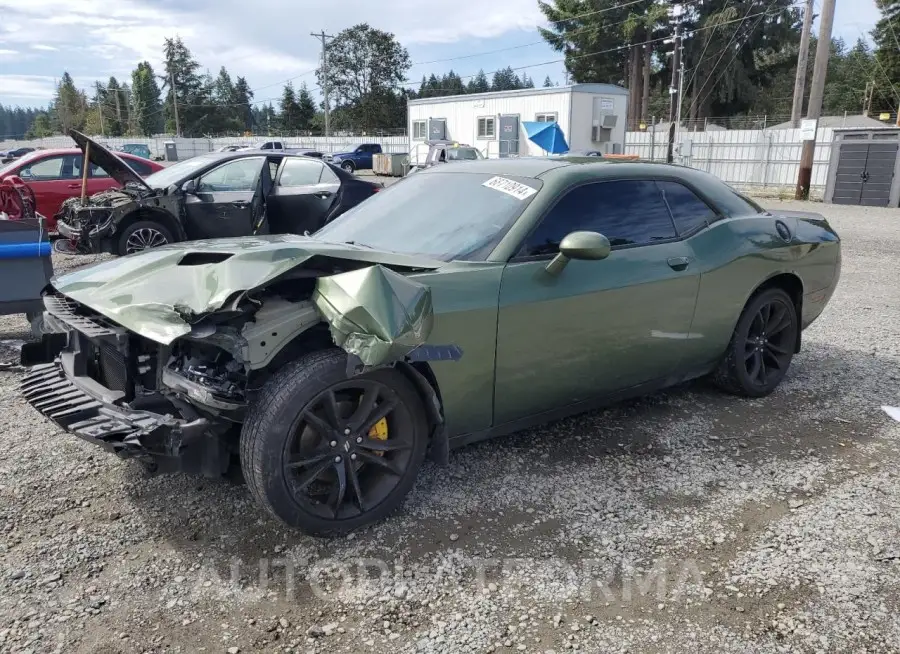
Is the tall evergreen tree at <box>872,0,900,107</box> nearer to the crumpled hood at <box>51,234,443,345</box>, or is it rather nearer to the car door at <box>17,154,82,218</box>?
the car door at <box>17,154,82,218</box>

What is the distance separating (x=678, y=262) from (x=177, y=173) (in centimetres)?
736

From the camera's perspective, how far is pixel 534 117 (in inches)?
1147

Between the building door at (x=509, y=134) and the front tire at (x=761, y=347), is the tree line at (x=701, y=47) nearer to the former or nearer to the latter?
the building door at (x=509, y=134)

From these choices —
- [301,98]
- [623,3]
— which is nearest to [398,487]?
[623,3]

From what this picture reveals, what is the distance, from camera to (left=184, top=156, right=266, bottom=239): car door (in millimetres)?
8516

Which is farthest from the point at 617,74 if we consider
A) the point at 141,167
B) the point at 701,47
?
the point at 141,167

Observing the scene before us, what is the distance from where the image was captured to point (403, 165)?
2945 cm

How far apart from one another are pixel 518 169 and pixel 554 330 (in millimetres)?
994

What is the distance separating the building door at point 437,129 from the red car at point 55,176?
24.5 metres

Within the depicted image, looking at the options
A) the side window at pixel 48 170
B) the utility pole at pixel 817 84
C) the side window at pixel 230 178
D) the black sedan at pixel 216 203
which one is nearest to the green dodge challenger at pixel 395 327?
the black sedan at pixel 216 203

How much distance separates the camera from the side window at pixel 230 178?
28.7 ft

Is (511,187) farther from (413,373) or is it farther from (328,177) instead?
(328,177)

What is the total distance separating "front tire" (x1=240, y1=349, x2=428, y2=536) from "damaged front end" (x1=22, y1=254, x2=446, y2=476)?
10 cm

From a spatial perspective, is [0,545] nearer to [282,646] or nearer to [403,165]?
[282,646]
